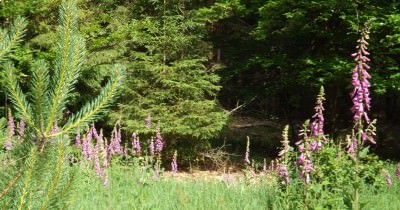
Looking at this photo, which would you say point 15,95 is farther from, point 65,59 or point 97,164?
point 97,164

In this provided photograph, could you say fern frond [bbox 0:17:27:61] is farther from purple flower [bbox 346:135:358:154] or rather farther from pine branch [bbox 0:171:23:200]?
purple flower [bbox 346:135:358:154]

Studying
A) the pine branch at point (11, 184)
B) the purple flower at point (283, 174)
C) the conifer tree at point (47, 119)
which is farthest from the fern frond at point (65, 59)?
the purple flower at point (283, 174)

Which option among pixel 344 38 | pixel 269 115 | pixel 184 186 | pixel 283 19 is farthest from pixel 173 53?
pixel 269 115

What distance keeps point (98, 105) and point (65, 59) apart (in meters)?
0.20

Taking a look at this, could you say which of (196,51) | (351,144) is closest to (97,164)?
(351,144)

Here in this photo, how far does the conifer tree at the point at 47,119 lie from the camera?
156cm

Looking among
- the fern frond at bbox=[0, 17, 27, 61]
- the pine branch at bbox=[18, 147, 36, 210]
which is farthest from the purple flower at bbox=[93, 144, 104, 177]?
the pine branch at bbox=[18, 147, 36, 210]

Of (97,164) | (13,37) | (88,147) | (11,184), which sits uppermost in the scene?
(13,37)

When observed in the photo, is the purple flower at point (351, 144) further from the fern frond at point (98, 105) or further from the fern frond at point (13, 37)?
the fern frond at point (13, 37)

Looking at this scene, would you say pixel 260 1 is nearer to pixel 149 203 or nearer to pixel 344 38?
pixel 344 38

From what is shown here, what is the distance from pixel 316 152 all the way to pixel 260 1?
763 centimetres

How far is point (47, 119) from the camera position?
5.13ft

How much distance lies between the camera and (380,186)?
710 centimetres

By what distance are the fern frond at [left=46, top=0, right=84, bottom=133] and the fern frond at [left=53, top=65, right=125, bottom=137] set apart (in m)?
0.06
